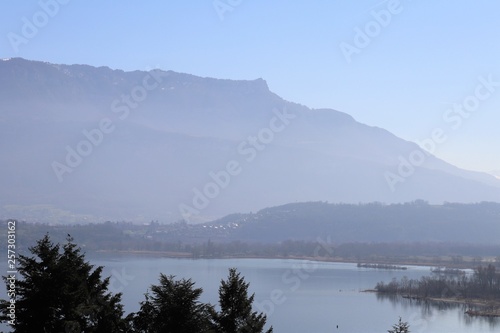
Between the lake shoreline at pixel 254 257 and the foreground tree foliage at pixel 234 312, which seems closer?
the foreground tree foliage at pixel 234 312

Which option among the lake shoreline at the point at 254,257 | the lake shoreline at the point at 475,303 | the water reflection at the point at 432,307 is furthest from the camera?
the lake shoreline at the point at 254,257

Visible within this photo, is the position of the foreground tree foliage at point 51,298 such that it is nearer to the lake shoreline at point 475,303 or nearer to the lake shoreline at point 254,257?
the lake shoreline at point 475,303

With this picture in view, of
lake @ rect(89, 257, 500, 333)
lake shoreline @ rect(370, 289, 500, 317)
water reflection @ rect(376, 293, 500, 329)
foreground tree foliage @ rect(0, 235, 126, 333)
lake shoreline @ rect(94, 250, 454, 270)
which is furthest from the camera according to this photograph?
lake shoreline @ rect(94, 250, 454, 270)

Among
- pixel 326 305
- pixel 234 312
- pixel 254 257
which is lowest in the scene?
pixel 326 305

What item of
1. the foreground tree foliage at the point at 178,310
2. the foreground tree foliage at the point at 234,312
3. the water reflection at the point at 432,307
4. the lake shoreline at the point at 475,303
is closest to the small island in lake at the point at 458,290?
the lake shoreline at the point at 475,303

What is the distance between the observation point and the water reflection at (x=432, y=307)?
37594 millimetres

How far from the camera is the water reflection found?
3759 cm

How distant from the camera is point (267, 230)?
139875 mm

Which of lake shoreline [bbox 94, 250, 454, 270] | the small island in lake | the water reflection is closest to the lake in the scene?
the water reflection

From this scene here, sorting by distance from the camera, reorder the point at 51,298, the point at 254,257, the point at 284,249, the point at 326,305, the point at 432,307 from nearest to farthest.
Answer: the point at 51,298 → the point at 326,305 → the point at 432,307 → the point at 254,257 → the point at 284,249

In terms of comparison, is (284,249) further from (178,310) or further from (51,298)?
(51,298)

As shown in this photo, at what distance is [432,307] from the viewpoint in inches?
1684

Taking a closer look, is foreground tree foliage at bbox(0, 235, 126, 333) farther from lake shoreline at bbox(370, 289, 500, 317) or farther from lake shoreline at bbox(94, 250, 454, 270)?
lake shoreline at bbox(94, 250, 454, 270)

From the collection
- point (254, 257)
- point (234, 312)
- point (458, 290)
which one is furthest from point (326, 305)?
point (254, 257)
